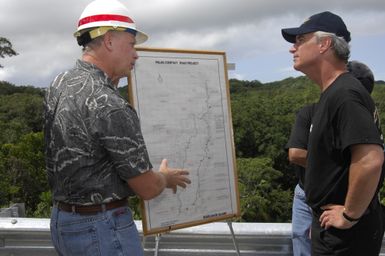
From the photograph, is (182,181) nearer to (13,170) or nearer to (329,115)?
(329,115)

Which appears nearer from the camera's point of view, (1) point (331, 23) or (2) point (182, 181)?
(1) point (331, 23)

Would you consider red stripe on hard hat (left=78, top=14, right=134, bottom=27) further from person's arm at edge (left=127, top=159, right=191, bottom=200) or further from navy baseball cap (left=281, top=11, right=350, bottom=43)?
navy baseball cap (left=281, top=11, right=350, bottom=43)

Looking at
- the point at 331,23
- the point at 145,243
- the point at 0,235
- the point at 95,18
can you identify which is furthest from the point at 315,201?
the point at 0,235

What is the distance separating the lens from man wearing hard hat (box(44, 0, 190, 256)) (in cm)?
203

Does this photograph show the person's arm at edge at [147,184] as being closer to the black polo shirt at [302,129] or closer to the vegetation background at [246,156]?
the black polo shirt at [302,129]

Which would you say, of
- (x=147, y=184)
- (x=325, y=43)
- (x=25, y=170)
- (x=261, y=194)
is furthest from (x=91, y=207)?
(x=261, y=194)

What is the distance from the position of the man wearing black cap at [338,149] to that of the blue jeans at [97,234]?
0.87 meters

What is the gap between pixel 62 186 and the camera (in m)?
2.15

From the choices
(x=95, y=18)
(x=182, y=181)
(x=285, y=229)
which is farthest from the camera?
(x=285, y=229)

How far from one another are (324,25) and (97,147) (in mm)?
1235

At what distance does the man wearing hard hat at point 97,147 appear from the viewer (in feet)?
6.65

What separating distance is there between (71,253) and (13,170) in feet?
75.4

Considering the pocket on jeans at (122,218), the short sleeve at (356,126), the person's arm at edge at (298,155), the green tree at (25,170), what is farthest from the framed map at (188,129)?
the green tree at (25,170)

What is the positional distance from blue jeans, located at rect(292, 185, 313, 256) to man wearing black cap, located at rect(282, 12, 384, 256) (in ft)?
2.80
